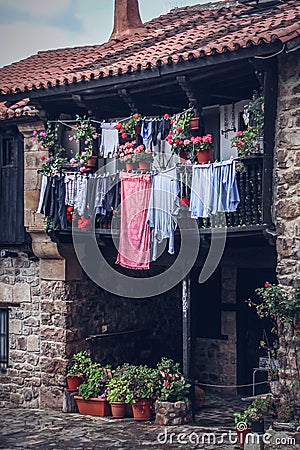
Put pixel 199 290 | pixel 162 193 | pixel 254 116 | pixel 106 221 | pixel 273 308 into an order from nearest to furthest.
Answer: pixel 273 308, pixel 254 116, pixel 162 193, pixel 106 221, pixel 199 290

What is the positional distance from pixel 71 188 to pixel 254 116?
12.4ft

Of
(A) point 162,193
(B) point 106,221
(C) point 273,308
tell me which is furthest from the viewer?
(B) point 106,221

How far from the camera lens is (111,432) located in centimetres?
1229

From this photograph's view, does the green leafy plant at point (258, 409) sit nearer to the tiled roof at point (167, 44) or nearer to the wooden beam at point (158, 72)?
the wooden beam at point (158, 72)

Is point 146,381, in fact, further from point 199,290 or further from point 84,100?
point 84,100

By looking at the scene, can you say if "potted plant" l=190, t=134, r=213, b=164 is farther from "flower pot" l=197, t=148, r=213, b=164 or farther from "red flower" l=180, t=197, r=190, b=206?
"red flower" l=180, t=197, r=190, b=206

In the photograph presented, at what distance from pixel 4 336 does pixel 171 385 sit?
14.0ft

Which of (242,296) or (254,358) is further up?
(242,296)

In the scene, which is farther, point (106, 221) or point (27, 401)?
point (27, 401)

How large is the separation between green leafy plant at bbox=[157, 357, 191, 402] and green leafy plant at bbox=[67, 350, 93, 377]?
178 cm

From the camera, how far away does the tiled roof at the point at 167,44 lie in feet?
37.2

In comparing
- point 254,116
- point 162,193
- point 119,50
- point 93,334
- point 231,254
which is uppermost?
point 119,50

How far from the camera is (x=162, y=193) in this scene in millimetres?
12492

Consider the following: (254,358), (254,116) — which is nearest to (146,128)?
(254,116)
